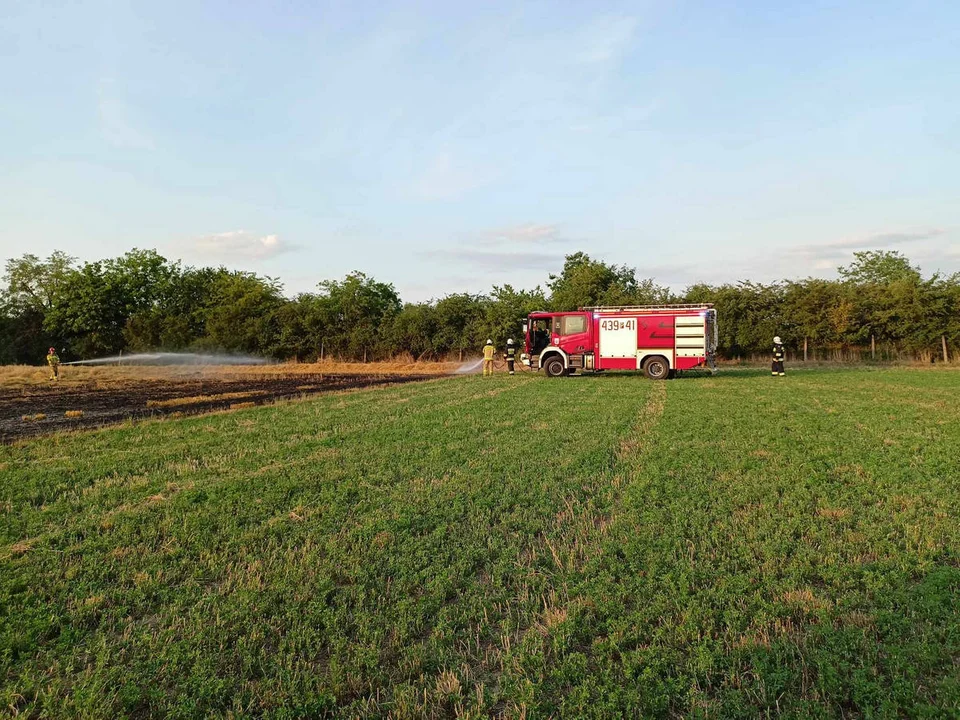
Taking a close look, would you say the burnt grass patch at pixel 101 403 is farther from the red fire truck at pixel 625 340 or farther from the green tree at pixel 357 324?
the green tree at pixel 357 324

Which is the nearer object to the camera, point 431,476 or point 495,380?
point 431,476

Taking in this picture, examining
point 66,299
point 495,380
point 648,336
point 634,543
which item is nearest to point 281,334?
point 66,299

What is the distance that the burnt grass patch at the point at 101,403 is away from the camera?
12742 millimetres

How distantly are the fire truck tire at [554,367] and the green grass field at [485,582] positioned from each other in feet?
50.1

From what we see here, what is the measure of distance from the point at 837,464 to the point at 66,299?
61.0m

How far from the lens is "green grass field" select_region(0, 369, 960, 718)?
2.90 meters

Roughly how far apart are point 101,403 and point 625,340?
17766mm

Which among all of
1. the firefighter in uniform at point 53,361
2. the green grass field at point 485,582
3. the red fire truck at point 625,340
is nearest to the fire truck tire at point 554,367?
the red fire truck at point 625,340

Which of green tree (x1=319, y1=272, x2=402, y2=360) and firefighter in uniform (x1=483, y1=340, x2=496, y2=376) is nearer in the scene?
firefighter in uniform (x1=483, y1=340, x2=496, y2=376)

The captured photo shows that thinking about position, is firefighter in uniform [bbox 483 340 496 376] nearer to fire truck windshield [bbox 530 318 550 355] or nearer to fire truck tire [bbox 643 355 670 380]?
fire truck windshield [bbox 530 318 550 355]

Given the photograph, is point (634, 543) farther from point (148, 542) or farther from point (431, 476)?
point (148, 542)

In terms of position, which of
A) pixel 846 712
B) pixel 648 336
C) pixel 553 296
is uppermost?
pixel 553 296

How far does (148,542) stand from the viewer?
4941 mm

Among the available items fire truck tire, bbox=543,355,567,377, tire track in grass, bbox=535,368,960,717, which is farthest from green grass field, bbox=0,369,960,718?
fire truck tire, bbox=543,355,567,377
